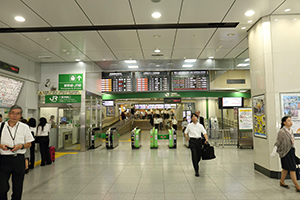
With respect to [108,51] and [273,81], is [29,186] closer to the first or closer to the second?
[108,51]

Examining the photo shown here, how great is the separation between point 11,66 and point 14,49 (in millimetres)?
637

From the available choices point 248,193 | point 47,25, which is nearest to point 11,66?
point 47,25

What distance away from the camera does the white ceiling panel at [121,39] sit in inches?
245

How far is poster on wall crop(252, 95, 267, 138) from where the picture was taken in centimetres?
533

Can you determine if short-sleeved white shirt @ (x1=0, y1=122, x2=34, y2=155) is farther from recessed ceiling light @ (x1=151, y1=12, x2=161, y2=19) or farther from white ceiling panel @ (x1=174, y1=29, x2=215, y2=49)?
white ceiling panel @ (x1=174, y1=29, x2=215, y2=49)

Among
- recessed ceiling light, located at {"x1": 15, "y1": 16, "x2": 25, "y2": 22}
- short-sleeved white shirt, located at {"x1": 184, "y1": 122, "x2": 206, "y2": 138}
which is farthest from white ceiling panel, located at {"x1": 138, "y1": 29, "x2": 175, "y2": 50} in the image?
recessed ceiling light, located at {"x1": 15, "y1": 16, "x2": 25, "y2": 22}

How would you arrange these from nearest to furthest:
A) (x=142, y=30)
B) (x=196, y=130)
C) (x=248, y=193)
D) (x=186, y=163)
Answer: (x=248, y=193) → (x=196, y=130) → (x=142, y=30) → (x=186, y=163)

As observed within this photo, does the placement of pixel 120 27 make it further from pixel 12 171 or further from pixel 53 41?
pixel 12 171

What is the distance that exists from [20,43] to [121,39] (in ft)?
11.2

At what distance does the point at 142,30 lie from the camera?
6047mm

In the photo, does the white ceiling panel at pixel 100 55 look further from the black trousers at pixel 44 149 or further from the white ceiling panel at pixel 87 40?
the black trousers at pixel 44 149

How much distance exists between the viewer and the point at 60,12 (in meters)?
5.00

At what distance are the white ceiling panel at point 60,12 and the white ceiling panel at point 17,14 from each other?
20 cm

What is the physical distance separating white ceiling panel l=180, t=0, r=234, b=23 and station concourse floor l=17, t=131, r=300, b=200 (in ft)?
13.2
